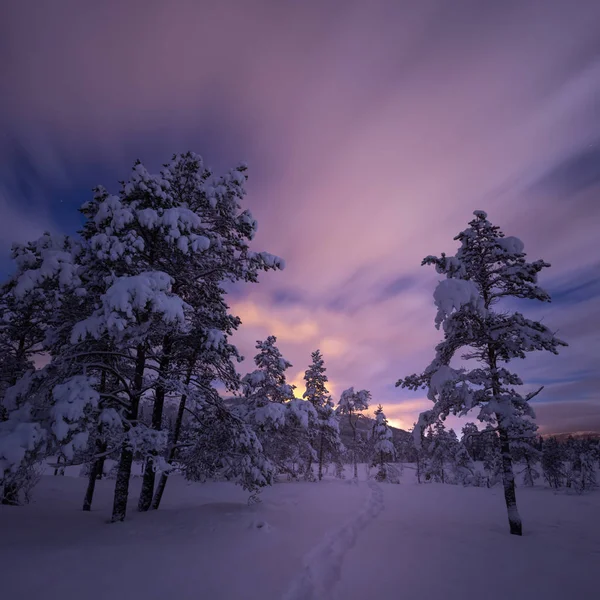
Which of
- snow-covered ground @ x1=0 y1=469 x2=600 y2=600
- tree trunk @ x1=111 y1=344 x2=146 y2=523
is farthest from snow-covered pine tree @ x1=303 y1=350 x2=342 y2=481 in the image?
tree trunk @ x1=111 y1=344 x2=146 y2=523

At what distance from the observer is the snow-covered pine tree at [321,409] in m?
34.2

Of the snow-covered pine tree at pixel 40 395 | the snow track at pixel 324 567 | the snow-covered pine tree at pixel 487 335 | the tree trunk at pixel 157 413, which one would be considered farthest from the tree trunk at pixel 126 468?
the snow-covered pine tree at pixel 487 335

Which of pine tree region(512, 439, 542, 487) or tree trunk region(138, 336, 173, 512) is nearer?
tree trunk region(138, 336, 173, 512)

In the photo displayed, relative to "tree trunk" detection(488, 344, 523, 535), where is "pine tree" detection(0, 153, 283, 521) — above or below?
above

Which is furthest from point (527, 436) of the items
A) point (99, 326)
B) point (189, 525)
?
point (99, 326)

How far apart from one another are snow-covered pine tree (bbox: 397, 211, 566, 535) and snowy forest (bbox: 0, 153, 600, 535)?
0.05 meters

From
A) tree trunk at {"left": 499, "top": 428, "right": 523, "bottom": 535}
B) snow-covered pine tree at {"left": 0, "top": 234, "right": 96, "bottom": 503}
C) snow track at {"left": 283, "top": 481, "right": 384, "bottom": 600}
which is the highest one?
snow-covered pine tree at {"left": 0, "top": 234, "right": 96, "bottom": 503}

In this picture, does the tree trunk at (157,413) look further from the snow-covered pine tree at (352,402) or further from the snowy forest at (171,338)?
the snow-covered pine tree at (352,402)

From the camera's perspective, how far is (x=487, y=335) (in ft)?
39.5

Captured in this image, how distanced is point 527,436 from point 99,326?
46.6ft

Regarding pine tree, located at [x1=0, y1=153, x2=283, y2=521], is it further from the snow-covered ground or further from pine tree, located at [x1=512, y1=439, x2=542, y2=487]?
pine tree, located at [x1=512, y1=439, x2=542, y2=487]

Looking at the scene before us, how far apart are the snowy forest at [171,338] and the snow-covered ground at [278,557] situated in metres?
1.34

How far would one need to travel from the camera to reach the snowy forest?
7133mm

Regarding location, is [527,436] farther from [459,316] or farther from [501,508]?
[501,508]
